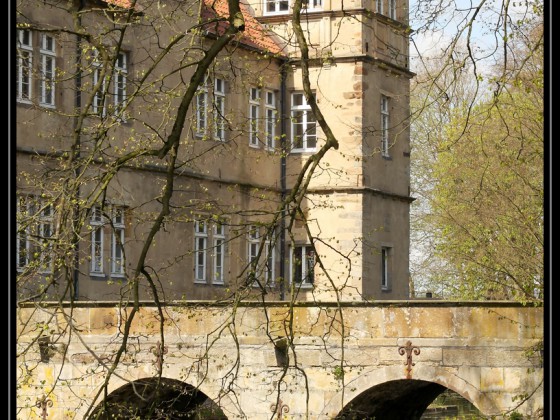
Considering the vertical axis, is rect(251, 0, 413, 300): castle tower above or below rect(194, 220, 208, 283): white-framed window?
above

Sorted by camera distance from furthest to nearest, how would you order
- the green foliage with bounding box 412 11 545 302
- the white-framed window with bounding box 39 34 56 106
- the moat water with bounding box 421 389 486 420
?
the moat water with bounding box 421 389 486 420, the white-framed window with bounding box 39 34 56 106, the green foliage with bounding box 412 11 545 302

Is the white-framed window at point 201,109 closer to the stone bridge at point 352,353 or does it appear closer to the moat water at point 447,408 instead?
the stone bridge at point 352,353

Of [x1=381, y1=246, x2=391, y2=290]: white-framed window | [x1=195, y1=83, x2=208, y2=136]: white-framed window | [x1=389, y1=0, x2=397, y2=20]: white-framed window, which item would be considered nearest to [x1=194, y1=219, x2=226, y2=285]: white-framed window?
[x1=195, y1=83, x2=208, y2=136]: white-framed window

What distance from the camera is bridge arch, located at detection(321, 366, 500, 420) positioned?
47.9 ft

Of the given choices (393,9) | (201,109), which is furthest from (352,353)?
(393,9)

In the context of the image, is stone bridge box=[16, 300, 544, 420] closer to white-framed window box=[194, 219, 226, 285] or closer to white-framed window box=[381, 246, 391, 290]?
white-framed window box=[194, 219, 226, 285]

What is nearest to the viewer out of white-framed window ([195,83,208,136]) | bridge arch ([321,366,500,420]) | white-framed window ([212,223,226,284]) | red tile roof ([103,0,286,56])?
white-framed window ([195,83,208,136])

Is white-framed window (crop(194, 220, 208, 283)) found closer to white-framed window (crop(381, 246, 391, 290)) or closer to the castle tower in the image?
the castle tower

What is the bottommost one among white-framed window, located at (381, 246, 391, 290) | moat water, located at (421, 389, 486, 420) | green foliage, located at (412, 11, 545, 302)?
moat water, located at (421, 389, 486, 420)

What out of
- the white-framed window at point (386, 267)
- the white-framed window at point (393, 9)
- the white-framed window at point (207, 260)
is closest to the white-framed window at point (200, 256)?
the white-framed window at point (207, 260)

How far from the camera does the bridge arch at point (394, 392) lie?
47.9ft

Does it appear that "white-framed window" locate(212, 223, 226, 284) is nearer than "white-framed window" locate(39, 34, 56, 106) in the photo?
No

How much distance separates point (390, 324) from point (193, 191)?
618cm
